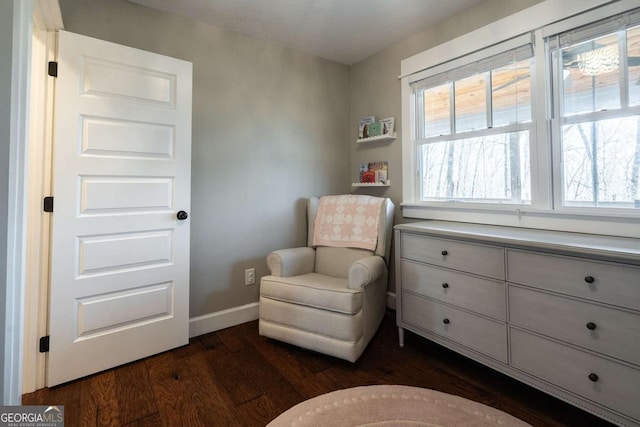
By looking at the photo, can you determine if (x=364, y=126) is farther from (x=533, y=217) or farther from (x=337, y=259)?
(x=533, y=217)

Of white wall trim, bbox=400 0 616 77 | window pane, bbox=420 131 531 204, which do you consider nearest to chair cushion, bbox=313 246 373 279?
window pane, bbox=420 131 531 204

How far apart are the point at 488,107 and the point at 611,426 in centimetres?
189

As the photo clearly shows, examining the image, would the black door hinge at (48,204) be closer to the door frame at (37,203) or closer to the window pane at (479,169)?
the door frame at (37,203)

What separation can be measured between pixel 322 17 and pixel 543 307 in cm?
232

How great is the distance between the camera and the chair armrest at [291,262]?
2236 mm

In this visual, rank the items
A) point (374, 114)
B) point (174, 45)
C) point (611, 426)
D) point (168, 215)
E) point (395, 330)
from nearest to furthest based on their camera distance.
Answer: point (611, 426)
point (168, 215)
point (174, 45)
point (395, 330)
point (374, 114)

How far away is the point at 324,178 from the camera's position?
300 centimetres

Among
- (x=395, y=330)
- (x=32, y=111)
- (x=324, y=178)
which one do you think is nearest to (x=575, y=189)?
(x=395, y=330)

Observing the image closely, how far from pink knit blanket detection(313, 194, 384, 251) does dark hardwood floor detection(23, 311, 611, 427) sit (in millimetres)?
778

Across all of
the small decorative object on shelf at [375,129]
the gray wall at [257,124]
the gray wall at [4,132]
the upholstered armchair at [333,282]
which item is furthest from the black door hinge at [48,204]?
the small decorative object on shelf at [375,129]

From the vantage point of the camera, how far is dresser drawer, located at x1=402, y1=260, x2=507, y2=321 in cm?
159

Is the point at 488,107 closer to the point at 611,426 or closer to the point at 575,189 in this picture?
the point at 575,189

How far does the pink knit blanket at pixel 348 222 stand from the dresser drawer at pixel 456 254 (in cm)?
38

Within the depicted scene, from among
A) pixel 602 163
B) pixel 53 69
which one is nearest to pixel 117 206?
pixel 53 69
